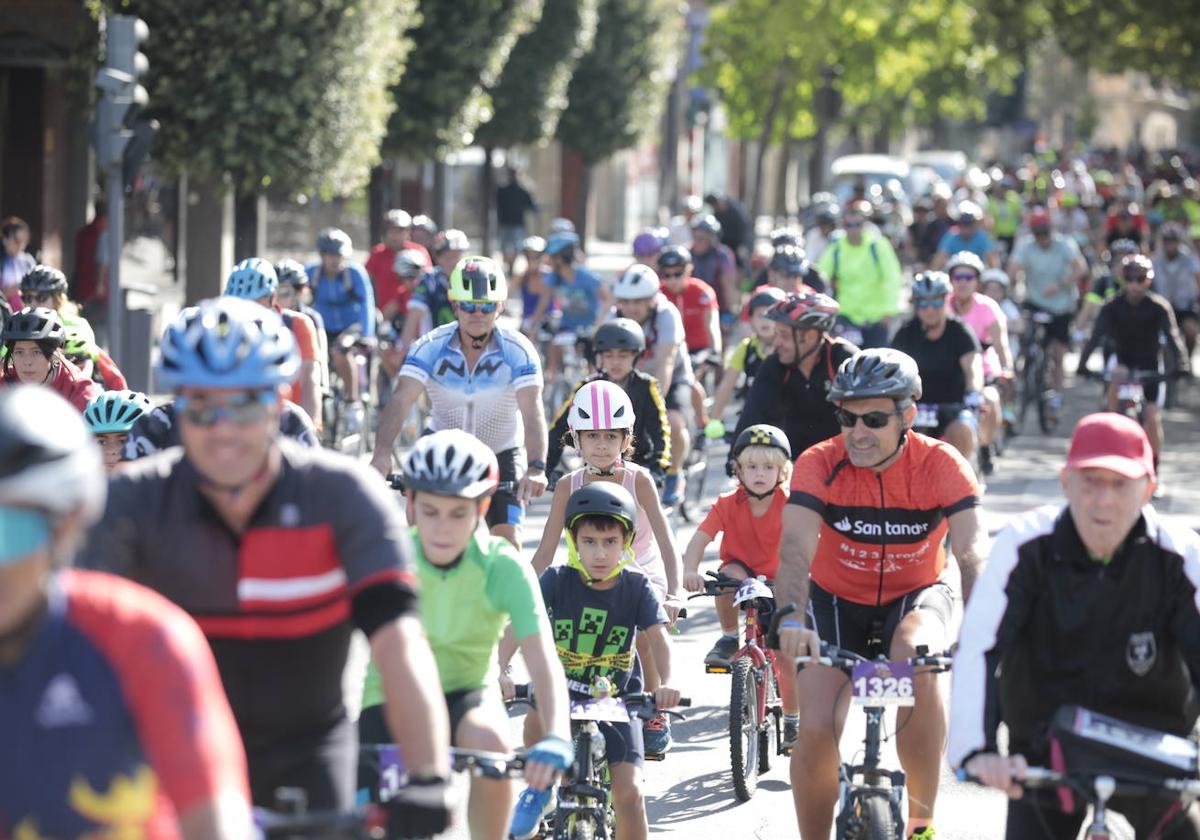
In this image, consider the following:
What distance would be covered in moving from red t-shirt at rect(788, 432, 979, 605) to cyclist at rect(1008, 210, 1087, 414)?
1412 cm

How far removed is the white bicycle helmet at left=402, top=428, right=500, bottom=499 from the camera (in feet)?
19.3

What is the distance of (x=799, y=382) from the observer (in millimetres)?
10312

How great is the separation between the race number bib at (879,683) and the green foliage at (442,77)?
22.2m

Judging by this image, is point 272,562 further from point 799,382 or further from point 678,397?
point 678,397

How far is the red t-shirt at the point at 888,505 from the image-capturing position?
6852 mm

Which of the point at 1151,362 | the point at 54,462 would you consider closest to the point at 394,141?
the point at 1151,362

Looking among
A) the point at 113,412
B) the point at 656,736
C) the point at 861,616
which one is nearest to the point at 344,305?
the point at 113,412

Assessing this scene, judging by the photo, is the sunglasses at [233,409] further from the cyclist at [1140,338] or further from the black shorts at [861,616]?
the cyclist at [1140,338]

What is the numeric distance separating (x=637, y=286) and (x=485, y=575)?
25.5ft

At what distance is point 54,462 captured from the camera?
3289 mm

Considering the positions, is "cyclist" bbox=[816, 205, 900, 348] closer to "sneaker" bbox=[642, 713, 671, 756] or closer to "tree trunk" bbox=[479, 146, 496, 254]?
"sneaker" bbox=[642, 713, 671, 756]

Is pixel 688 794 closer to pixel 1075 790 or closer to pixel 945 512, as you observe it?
pixel 945 512

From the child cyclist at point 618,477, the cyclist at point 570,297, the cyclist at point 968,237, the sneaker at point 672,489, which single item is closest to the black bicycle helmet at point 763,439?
the child cyclist at point 618,477

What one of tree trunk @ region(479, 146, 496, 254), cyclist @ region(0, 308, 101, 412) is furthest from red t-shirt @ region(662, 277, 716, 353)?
tree trunk @ region(479, 146, 496, 254)
